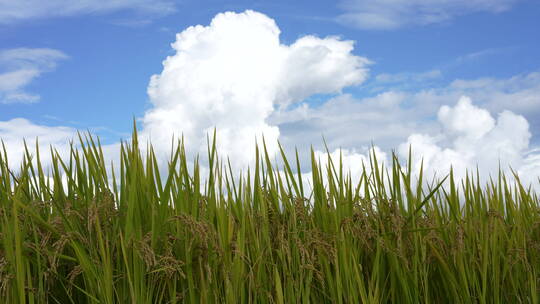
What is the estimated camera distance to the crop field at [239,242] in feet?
10.4

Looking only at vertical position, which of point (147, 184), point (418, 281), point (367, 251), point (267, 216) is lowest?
point (418, 281)

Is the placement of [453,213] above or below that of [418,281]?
above

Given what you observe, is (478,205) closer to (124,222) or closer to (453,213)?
(453,213)

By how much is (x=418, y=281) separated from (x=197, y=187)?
77.4 inches

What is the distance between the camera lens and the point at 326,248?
3693 millimetres

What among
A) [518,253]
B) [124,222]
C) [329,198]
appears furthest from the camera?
[518,253]

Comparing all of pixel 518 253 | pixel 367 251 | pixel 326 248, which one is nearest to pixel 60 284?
pixel 326 248

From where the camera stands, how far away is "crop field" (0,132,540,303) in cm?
318

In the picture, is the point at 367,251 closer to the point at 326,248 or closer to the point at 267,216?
the point at 326,248

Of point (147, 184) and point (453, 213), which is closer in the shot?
point (147, 184)

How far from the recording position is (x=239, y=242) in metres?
3.44

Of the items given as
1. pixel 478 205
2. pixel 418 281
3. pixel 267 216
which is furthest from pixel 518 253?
pixel 267 216

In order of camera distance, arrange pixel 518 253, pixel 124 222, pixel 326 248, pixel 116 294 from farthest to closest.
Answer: pixel 518 253, pixel 326 248, pixel 124 222, pixel 116 294

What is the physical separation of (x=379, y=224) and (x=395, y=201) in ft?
0.77
